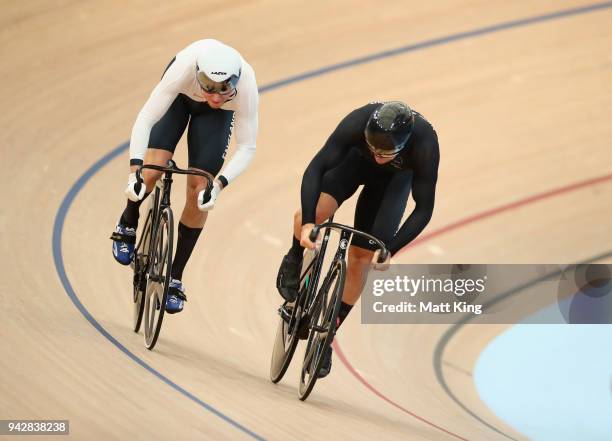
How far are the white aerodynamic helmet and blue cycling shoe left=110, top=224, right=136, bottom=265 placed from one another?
83 cm

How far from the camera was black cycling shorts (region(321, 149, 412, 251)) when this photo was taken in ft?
13.9

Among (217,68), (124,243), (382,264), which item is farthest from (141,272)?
(382,264)

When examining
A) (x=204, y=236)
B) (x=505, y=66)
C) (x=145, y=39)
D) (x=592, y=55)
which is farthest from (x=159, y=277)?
(x=592, y=55)

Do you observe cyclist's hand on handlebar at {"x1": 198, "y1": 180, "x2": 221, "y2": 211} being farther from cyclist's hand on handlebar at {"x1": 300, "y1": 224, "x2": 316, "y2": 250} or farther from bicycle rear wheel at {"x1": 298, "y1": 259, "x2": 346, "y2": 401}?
bicycle rear wheel at {"x1": 298, "y1": 259, "x2": 346, "y2": 401}

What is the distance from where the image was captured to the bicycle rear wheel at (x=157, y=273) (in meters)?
4.31

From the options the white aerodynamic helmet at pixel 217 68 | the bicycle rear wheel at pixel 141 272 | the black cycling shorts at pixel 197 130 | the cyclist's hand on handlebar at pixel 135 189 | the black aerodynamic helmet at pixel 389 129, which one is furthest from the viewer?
the bicycle rear wheel at pixel 141 272

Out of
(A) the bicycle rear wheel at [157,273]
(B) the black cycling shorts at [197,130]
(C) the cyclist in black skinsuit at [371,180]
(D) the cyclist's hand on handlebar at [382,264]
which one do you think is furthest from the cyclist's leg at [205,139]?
(D) the cyclist's hand on handlebar at [382,264]

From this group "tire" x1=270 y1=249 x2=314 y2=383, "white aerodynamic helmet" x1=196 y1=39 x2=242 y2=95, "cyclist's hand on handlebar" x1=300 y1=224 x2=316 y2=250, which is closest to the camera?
"cyclist's hand on handlebar" x1=300 y1=224 x2=316 y2=250

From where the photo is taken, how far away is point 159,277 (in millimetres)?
4375

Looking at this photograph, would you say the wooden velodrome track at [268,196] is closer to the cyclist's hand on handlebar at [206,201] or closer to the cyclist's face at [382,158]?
the cyclist's hand on handlebar at [206,201]

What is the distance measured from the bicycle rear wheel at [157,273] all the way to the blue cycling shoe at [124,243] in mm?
151

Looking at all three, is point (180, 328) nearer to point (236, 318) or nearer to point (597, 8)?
point (236, 318)

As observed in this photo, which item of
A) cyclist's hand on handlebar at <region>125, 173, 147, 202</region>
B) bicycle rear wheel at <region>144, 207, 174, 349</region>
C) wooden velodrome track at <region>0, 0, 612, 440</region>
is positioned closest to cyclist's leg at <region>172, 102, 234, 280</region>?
bicycle rear wheel at <region>144, 207, 174, 349</region>

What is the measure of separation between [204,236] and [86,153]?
964 millimetres
